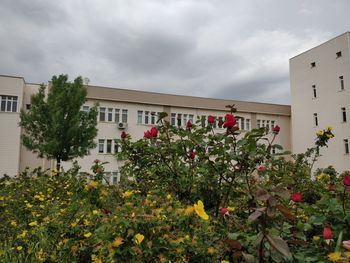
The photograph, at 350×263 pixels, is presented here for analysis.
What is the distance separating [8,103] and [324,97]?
24680 mm

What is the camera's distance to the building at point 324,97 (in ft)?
77.7

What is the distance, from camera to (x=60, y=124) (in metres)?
14.8

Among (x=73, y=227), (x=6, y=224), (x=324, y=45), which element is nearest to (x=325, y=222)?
(x=73, y=227)

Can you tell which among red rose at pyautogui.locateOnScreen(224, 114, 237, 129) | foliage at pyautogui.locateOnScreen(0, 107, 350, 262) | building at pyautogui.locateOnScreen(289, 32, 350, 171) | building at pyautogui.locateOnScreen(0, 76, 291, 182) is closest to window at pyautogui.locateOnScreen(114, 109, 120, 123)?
building at pyautogui.locateOnScreen(0, 76, 291, 182)

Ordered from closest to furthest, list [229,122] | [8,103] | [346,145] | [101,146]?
1. [229,122]
2. [8,103]
3. [346,145]
4. [101,146]

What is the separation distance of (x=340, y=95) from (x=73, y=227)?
26.1 meters

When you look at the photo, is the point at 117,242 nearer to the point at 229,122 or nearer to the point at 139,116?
the point at 229,122

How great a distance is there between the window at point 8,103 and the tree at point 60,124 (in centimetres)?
802

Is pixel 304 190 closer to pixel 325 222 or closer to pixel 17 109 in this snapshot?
pixel 325 222

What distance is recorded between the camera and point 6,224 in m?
3.58

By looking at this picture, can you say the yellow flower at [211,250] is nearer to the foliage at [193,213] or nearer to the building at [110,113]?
the foliage at [193,213]

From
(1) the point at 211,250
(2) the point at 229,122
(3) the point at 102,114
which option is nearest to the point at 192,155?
(2) the point at 229,122

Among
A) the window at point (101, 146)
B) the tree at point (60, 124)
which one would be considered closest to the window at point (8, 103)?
the window at point (101, 146)

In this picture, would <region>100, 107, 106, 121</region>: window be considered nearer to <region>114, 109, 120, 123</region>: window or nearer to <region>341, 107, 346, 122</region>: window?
<region>114, 109, 120, 123</region>: window
